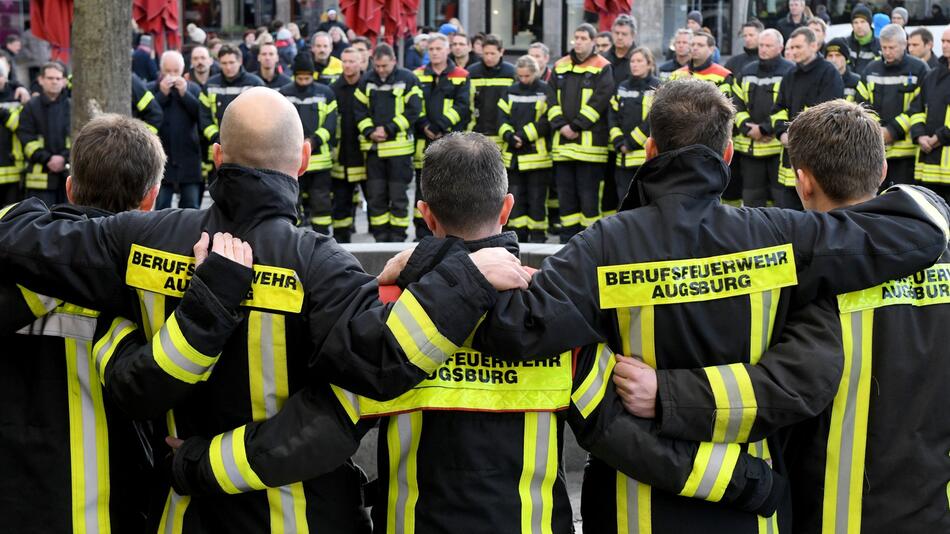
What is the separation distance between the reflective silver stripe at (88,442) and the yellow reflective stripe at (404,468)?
0.84 meters

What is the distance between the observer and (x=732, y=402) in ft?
9.70

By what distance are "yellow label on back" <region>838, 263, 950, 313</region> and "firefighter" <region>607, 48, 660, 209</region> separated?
7.67 m

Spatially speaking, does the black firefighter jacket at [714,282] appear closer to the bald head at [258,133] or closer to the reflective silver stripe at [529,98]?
the bald head at [258,133]

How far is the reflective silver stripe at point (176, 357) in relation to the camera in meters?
2.87

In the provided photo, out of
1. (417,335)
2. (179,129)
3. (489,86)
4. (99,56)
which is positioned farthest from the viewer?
(489,86)

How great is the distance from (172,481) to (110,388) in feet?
0.96

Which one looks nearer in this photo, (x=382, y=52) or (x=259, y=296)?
(x=259, y=296)

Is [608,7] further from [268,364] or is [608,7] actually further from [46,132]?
[268,364]

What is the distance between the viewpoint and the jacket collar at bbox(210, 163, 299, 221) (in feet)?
9.89

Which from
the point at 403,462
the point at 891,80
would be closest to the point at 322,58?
the point at 891,80

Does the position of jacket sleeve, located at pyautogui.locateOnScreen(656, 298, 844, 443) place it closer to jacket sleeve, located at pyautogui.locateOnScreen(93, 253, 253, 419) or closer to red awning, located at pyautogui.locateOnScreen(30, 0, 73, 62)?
jacket sleeve, located at pyautogui.locateOnScreen(93, 253, 253, 419)

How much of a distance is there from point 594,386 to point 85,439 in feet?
4.56

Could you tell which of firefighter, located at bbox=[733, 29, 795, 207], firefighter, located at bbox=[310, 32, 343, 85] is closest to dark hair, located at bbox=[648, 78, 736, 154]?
firefighter, located at bbox=[733, 29, 795, 207]

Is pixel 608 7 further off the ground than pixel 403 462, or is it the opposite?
pixel 608 7
